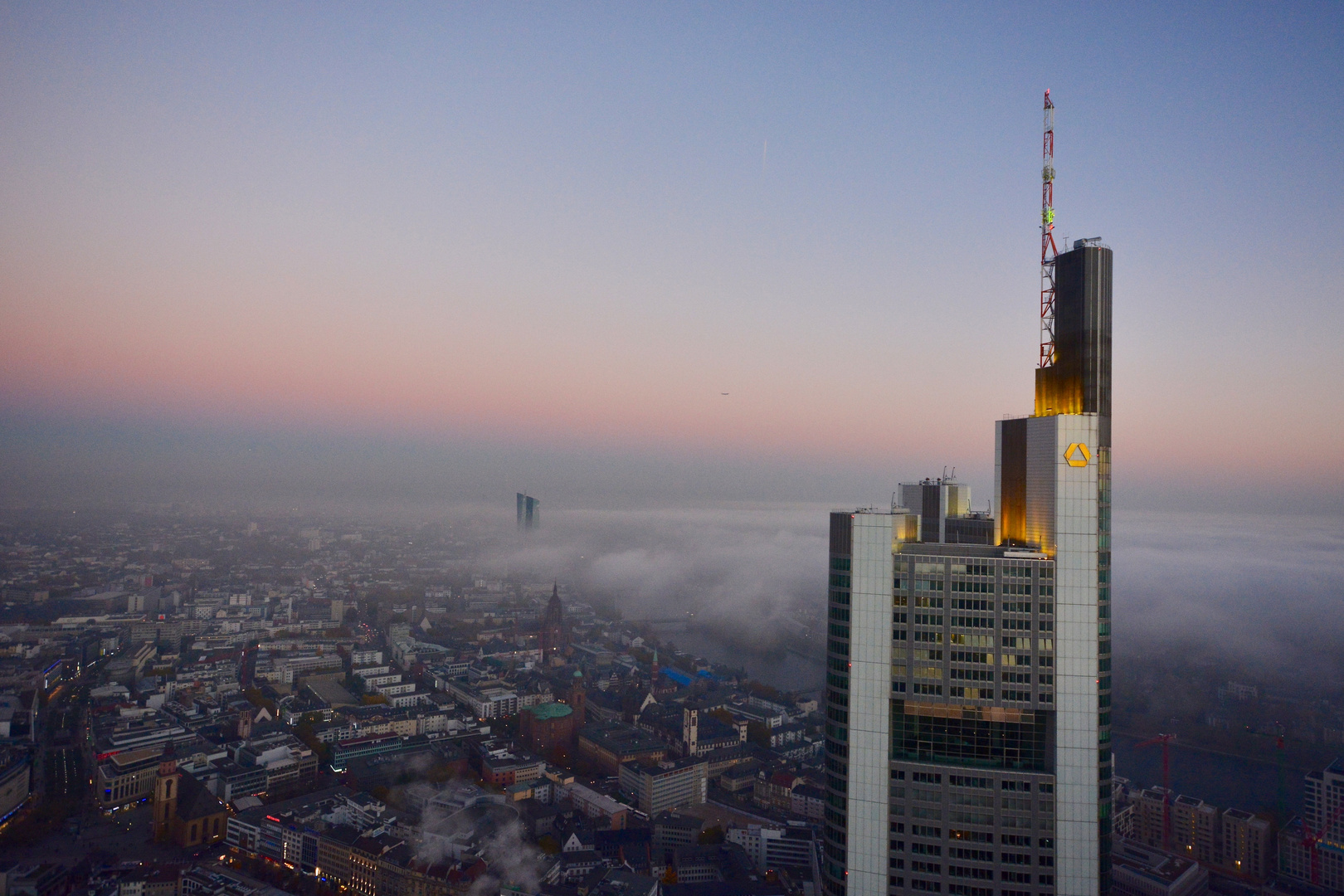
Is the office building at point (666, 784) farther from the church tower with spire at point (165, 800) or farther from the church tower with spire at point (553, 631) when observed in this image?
the church tower with spire at point (553, 631)

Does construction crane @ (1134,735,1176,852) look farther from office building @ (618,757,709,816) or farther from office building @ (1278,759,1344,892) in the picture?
office building @ (618,757,709,816)

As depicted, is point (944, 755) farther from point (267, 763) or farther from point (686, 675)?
point (686, 675)

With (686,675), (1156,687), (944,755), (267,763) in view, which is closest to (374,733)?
(267,763)

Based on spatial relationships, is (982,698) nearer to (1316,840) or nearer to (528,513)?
(1316,840)

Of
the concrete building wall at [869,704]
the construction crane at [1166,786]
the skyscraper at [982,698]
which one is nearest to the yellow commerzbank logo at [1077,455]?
the skyscraper at [982,698]

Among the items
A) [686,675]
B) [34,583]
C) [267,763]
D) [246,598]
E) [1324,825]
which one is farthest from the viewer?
[246,598]

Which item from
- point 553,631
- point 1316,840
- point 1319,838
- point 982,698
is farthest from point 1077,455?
point 553,631

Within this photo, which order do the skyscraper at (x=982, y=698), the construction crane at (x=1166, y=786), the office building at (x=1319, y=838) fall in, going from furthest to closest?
the construction crane at (x=1166, y=786) → the office building at (x=1319, y=838) → the skyscraper at (x=982, y=698)
